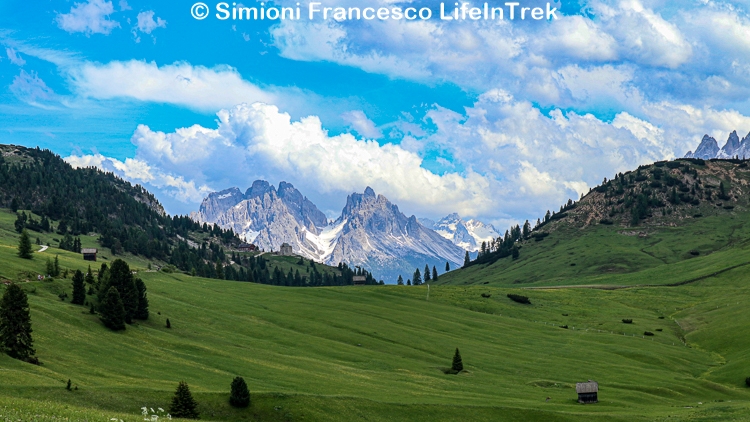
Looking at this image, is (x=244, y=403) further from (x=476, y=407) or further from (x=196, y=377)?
(x=476, y=407)

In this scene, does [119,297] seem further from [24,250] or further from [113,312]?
[24,250]

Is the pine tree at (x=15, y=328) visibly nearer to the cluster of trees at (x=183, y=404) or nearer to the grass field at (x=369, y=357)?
the grass field at (x=369, y=357)

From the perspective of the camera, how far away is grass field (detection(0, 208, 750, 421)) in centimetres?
6712

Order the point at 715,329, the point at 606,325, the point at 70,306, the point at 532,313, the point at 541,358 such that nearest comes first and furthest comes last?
the point at 70,306, the point at 541,358, the point at 715,329, the point at 606,325, the point at 532,313

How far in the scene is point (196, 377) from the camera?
259ft

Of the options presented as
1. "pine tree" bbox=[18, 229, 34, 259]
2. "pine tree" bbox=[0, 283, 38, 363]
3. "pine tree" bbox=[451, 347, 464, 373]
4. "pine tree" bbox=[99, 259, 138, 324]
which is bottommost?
"pine tree" bbox=[451, 347, 464, 373]

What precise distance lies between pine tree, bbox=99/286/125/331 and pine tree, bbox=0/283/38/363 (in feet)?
67.6

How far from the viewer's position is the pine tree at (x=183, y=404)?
60.8 m

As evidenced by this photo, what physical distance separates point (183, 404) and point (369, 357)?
172 feet

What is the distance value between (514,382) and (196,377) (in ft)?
166

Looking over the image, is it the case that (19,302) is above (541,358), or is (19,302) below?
above

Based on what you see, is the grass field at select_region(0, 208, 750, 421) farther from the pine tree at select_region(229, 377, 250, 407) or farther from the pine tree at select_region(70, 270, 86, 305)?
the pine tree at select_region(70, 270, 86, 305)

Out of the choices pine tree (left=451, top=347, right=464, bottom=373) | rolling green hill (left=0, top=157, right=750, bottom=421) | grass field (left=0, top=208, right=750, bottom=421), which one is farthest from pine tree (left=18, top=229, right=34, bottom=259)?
pine tree (left=451, top=347, right=464, bottom=373)

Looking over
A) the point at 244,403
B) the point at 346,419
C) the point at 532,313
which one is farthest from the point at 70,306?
A: the point at 532,313
